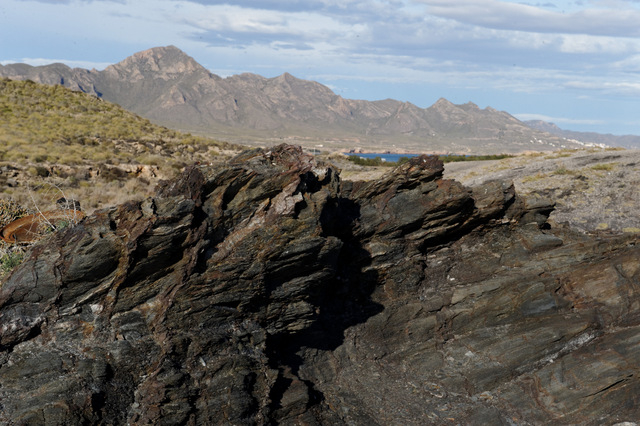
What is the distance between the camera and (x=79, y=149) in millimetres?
39594

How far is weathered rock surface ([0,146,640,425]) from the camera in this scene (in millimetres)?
10250

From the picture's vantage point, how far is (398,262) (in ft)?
49.4

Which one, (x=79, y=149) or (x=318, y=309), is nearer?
(x=318, y=309)

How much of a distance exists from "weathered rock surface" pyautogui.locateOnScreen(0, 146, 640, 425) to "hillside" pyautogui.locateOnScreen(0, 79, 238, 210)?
1146 centimetres

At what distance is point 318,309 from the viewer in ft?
42.8

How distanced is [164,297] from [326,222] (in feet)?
15.7

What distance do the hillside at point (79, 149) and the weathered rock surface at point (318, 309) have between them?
451 inches

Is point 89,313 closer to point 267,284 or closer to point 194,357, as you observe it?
point 194,357

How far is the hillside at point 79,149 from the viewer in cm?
2946

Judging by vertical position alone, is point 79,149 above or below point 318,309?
above

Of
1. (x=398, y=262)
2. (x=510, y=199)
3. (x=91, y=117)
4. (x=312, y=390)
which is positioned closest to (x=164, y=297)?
(x=312, y=390)

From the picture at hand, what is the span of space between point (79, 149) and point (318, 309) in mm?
34375

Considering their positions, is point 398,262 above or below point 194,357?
above

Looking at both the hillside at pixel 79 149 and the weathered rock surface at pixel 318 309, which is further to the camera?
the hillside at pixel 79 149
